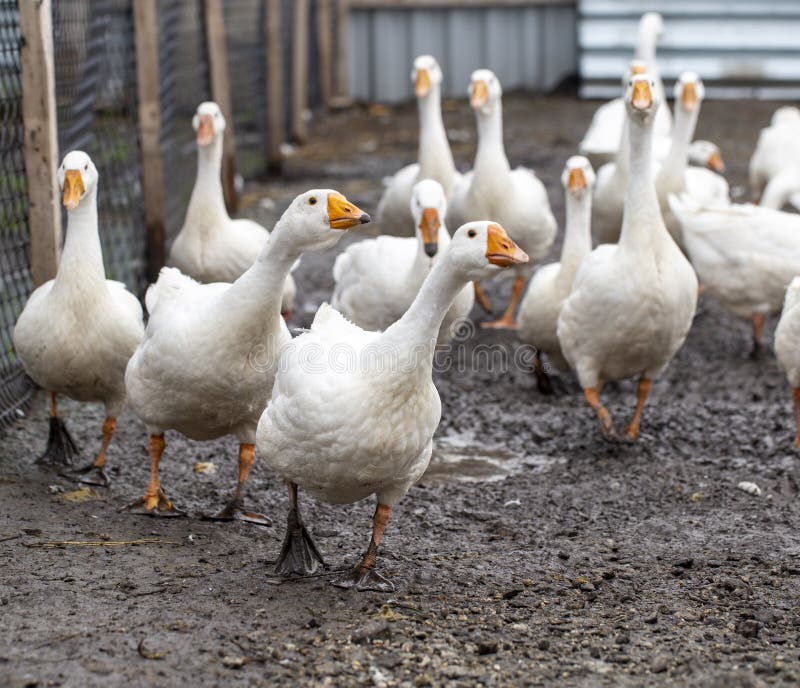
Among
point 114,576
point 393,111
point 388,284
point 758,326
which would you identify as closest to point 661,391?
point 758,326

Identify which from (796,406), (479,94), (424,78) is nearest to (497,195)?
(479,94)

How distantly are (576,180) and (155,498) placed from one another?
3040mm

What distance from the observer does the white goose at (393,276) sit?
604 cm

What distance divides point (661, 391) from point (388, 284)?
5.85ft

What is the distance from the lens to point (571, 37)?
16.6 meters

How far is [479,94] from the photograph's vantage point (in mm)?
7832

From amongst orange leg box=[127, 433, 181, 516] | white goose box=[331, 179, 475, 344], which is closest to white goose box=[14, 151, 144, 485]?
→ orange leg box=[127, 433, 181, 516]

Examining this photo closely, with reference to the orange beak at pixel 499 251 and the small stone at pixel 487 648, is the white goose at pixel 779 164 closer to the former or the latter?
the orange beak at pixel 499 251

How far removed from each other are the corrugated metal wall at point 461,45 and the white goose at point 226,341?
40.2 ft

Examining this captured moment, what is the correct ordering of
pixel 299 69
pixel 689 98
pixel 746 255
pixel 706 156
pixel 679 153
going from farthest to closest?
pixel 299 69 → pixel 706 156 → pixel 679 153 → pixel 689 98 → pixel 746 255

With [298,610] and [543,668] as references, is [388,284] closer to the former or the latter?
[298,610]

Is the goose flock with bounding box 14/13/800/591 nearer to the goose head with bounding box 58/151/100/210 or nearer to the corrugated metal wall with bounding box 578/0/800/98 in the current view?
the goose head with bounding box 58/151/100/210

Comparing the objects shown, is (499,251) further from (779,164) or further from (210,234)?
(779,164)

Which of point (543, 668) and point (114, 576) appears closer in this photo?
point (543, 668)
